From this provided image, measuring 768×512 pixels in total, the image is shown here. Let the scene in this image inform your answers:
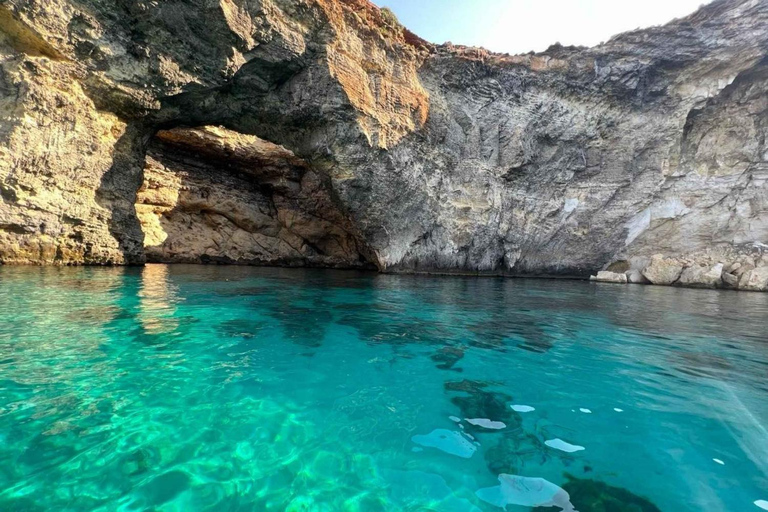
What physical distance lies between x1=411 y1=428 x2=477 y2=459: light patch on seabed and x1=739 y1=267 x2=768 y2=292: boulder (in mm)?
24877

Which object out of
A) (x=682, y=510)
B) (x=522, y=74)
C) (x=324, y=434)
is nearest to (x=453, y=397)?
(x=324, y=434)

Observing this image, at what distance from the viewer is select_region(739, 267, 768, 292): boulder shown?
1845 centimetres

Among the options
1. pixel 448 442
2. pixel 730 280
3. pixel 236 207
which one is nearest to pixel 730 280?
pixel 730 280

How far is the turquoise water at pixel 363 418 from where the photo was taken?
81.9 inches

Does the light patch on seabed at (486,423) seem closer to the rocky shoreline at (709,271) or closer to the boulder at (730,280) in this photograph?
the rocky shoreline at (709,271)

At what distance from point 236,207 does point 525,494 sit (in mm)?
23903

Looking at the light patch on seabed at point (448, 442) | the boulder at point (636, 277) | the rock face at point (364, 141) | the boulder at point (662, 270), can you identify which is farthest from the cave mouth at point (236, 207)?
the boulder at point (662, 270)

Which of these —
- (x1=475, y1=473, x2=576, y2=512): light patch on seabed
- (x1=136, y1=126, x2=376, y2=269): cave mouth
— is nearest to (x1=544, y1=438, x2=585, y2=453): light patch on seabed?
(x1=475, y1=473, x2=576, y2=512): light patch on seabed

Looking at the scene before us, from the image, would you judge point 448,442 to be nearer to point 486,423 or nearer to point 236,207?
point 486,423

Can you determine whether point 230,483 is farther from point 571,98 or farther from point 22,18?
point 571,98

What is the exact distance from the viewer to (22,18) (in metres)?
10.6

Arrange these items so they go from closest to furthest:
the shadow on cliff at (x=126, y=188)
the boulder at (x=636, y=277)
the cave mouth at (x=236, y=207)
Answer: the shadow on cliff at (x=126, y=188) → the cave mouth at (x=236, y=207) → the boulder at (x=636, y=277)

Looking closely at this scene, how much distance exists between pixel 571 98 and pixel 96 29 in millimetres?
23267

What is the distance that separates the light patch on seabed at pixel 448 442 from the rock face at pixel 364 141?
48.8ft
